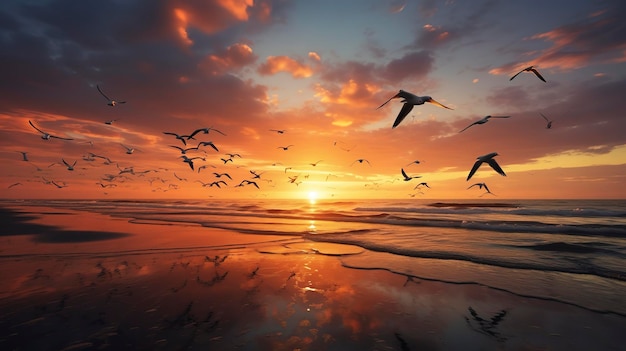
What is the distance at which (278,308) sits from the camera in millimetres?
5922

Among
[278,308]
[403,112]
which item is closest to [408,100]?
[403,112]

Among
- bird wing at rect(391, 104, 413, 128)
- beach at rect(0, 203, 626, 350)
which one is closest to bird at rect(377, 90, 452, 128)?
bird wing at rect(391, 104, 413, 128)

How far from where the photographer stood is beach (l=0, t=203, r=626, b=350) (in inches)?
182

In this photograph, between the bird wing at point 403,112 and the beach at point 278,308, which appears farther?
the bird wing at point 403,112

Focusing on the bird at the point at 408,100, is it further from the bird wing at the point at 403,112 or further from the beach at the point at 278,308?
the beach at the point at 278,308

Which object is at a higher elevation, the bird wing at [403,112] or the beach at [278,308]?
the bird wing at [403,112]

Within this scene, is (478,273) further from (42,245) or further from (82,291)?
(42,245)

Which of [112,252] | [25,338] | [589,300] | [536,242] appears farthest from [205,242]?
[536,242]

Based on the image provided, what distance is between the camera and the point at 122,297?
6.45 meters

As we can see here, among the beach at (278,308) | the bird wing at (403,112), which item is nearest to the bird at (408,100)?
the bird wing at (403,112)

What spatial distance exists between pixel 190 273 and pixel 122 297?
7.09 feet

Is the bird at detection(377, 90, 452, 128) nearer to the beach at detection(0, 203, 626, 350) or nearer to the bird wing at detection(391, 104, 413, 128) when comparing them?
the bird wing at detection(391, 104, 413, 128)

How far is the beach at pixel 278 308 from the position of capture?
462cm

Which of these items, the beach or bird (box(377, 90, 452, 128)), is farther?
bird (box(377, 90, 452, 128))
